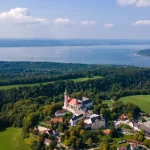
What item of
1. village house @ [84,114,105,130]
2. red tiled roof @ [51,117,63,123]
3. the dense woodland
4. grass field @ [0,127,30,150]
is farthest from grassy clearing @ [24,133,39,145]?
village house @ [84,114,105,130]

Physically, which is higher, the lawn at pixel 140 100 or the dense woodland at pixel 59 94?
the dense woodland at pixel 59 94

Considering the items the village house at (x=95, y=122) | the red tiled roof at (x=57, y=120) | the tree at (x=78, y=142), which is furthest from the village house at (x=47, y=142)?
the village house at (x=95, y=122)

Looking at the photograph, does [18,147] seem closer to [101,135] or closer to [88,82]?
[101,135]

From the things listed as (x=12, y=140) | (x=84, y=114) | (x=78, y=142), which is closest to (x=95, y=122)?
(x=84, y=114)

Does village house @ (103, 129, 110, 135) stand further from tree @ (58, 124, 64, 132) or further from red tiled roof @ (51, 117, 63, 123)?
red tiled roof @ (51, 117, 63, 123)

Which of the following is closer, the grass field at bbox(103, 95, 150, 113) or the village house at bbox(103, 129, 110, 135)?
the village house at bbox(103, 129, 110, 135)

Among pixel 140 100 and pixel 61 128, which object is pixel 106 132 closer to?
pixel 61 128

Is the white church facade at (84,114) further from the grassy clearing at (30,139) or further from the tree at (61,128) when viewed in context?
the grassy clearing at (30,139)

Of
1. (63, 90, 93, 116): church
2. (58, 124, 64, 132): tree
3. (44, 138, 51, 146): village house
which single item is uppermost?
(63, 90, 93, 116): church

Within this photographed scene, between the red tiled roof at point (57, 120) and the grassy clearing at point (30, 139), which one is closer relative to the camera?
the grassy clearing at point (30, 139)
